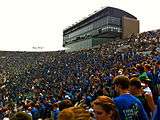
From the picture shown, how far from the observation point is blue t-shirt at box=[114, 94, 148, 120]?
543cm

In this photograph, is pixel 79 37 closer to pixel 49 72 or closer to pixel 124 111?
pixel 49 72

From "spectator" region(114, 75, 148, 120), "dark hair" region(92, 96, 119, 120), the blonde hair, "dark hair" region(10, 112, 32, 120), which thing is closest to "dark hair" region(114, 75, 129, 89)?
"spectator" region(114, 75, 148, 120)

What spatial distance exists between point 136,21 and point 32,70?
57.8 ft

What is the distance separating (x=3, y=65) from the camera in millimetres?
73625

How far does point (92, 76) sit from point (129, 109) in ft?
57.3

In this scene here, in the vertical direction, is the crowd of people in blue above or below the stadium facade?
below

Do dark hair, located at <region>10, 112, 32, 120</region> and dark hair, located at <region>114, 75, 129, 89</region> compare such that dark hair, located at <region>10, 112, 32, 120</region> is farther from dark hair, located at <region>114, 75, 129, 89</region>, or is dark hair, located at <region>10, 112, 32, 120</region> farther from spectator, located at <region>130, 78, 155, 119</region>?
spectator, located at <region>130, 78, 155, 119</region>

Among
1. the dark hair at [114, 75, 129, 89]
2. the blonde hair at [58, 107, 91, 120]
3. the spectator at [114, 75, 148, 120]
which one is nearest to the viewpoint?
the blonde hair at [58, 107, 91, 120]

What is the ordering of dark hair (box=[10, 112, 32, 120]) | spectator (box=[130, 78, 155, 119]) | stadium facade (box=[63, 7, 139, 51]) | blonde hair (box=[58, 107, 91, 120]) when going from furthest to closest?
stadium facade (box=[63, 7, 139, 51]) < spectator (box=[130, 78, 155, 119]) < dark hair (box=[10, 112, 32, 120]) < blonde hair (box=[58, 107, 91, 120])

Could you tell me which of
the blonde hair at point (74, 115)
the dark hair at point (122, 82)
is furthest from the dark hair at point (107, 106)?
the dark hair at point (122, 82)

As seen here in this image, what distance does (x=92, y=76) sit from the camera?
2292cm

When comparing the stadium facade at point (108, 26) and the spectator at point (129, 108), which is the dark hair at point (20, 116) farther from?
the stadium facade at point (108, 26)

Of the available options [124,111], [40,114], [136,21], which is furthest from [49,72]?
[124,111]

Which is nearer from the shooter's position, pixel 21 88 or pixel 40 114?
pixel 40 114
